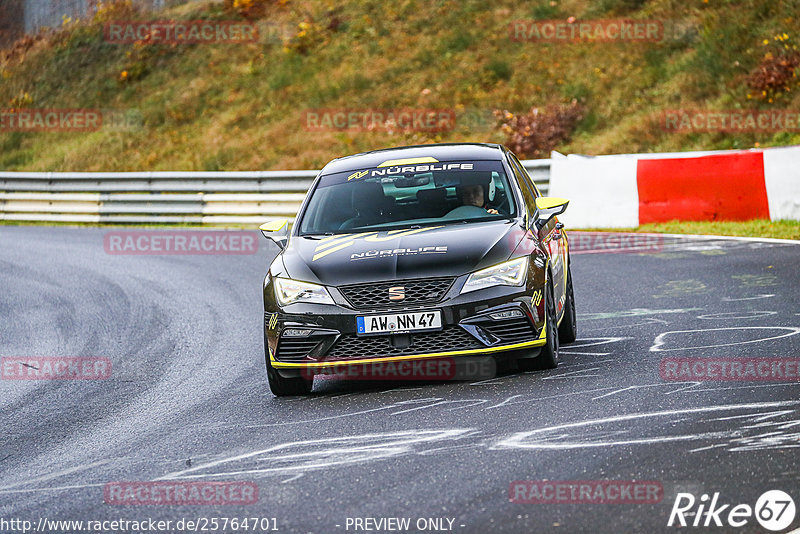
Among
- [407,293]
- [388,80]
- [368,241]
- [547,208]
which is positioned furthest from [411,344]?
[388,80]

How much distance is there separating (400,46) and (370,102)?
3296mm

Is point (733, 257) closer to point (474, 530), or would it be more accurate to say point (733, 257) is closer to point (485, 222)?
point (485, 222)

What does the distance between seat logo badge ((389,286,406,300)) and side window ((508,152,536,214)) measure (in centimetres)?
171

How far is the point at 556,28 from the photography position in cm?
3472

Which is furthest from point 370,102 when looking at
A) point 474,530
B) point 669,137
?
point 474,530

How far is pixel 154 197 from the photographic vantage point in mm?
25109

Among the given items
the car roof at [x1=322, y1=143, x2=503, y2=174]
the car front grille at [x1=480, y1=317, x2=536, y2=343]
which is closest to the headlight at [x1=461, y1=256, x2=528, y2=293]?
the car front grille at [x1=480, y1=317, x2=536, y2=343]

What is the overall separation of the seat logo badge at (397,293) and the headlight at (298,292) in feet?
1.34

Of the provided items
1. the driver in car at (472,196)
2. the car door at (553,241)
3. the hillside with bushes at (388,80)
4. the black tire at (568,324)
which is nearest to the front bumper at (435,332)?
the car door at (553,241)

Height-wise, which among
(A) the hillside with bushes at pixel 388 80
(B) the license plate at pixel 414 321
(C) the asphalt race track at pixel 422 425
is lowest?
(C) the asphalt race track at pixel 422 425

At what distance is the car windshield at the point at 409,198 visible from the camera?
341 inches

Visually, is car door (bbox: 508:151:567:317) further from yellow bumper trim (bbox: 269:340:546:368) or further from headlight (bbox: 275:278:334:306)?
headlight (bbox: 275:278:334:306)

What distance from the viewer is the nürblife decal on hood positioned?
7.76 m

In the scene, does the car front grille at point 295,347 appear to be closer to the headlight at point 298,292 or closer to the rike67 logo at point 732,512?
the headlight at point 298,292
